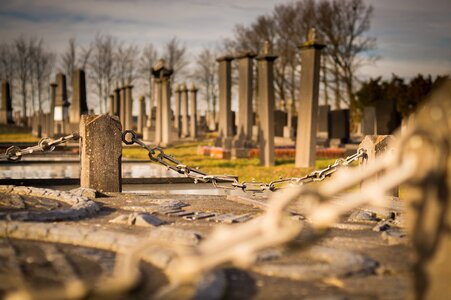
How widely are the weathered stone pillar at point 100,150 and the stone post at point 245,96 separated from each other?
14.5 m

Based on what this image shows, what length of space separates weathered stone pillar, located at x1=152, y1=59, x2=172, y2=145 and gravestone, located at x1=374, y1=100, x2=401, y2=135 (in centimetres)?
1012

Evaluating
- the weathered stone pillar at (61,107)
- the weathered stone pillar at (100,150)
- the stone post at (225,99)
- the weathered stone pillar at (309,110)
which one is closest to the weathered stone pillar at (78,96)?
the weathered stone pillar at (61,107)

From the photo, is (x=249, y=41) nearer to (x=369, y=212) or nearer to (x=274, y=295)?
(x=369, y=212)

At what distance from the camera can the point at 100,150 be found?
357 inches

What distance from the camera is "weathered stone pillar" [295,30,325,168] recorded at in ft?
58.0

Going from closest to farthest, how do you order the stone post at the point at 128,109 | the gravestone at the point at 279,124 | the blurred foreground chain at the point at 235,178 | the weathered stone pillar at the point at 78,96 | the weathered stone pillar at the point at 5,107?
the blurred foreground chain at the point at 235,178 < the gravestone at the point at 279,124 < the weathered stone pillar at the point at 78,96 < the stone post at the point at 128,109 < the weathered stone pillar at the point at 5,107

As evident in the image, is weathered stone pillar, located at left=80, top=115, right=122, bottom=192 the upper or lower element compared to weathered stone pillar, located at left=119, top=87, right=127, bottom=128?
lower

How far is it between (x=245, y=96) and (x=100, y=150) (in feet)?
48.4

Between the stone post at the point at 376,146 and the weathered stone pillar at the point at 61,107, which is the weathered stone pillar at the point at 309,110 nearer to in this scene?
the stone post at the point at 376,146

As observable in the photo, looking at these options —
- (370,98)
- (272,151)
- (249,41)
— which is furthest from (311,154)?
(249,41)

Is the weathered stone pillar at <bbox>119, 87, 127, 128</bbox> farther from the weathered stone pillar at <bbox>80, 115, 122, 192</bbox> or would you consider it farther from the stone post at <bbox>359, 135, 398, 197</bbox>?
the stone post at <bbox>359, 135, 398, 197</bbox>

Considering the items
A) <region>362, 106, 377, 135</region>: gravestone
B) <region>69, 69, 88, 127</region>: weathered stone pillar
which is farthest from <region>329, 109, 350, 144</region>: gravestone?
<region>69, 69, 88, 127</region>: weathered stone pillar

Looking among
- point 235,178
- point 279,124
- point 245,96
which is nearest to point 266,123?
point 245,96

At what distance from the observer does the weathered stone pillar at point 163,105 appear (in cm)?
3044
